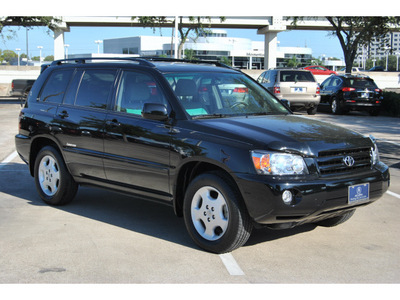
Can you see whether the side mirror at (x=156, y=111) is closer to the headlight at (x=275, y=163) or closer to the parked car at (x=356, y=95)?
the headlight at (x=275, y=163)

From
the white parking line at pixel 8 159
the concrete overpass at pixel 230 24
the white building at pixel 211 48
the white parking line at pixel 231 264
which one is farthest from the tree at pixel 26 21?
the white building at pixel 211 48

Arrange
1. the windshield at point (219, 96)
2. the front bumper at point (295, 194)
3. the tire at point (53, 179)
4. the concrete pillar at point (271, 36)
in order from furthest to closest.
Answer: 1. the concrete pillar at point (271, 36)
2. the tire at point (53, 179)
3. the windshield at point (219, 96)
4. the front bumper at point (295, 194)

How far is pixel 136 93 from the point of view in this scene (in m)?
6.05

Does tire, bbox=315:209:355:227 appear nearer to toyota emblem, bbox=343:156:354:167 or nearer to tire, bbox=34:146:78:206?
toyota emblem, bbox=343:156:354:167

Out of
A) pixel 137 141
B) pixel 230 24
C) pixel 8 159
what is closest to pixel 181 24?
pixel 230 24

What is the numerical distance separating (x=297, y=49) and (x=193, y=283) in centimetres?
14423

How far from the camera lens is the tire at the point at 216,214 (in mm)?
4879

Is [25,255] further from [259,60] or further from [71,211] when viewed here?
[259,60]

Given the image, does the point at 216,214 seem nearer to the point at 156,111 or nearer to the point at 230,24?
the point at 156,111

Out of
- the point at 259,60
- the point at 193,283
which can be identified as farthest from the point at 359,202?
the point at 259,60

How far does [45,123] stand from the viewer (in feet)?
23.2

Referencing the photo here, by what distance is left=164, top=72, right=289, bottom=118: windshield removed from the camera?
18.7ft

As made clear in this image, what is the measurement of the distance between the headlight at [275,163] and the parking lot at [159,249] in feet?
2.71

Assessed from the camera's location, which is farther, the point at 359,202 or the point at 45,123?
the point at 45,123
